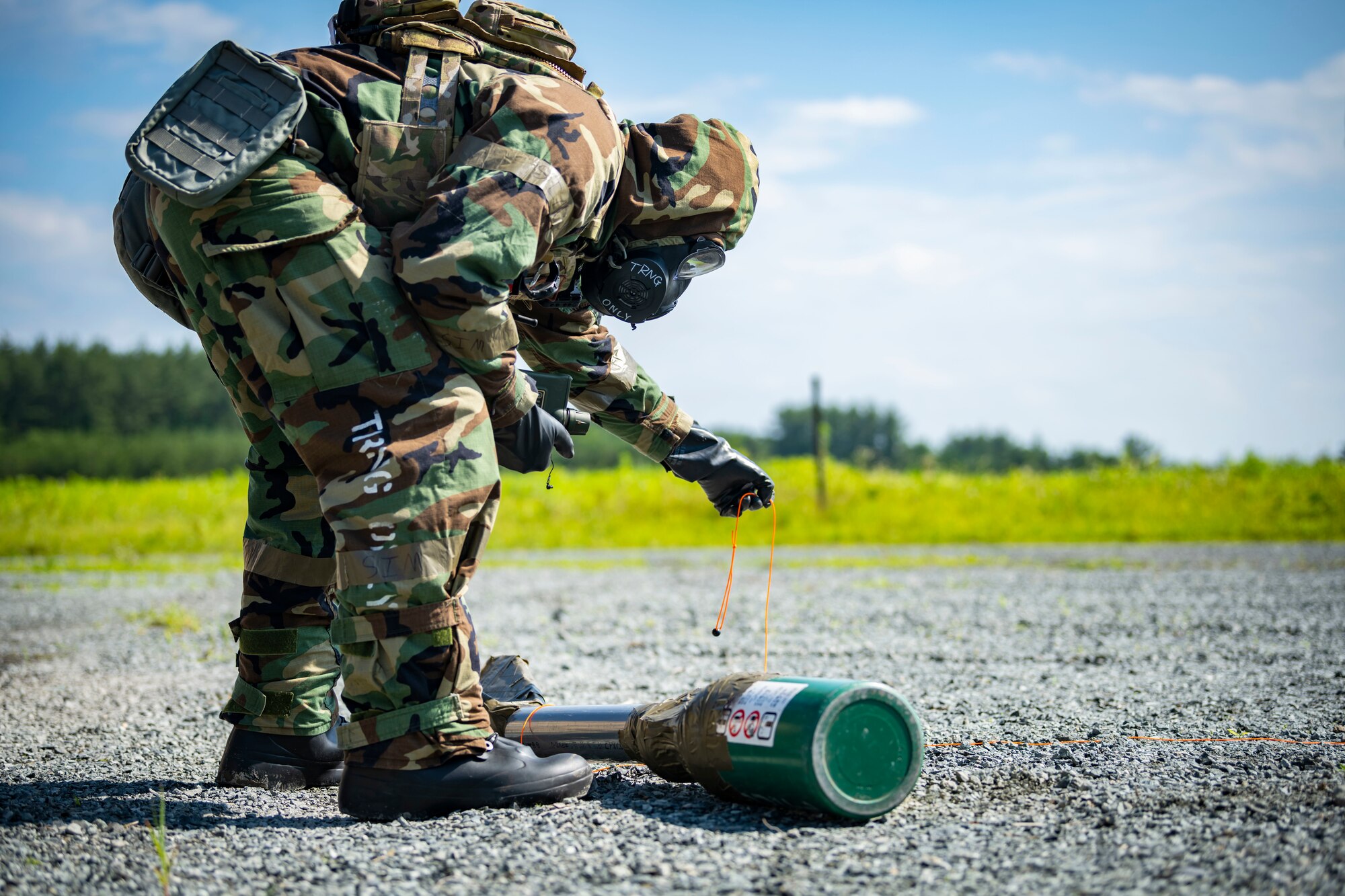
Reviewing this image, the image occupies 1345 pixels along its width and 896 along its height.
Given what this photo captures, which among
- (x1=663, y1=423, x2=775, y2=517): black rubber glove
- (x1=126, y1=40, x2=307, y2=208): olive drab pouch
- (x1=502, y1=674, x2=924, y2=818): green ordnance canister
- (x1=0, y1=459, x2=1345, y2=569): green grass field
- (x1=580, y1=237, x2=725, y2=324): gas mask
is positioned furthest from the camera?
(x1=0, y1=459, x2=1345, y2=569): green grass field

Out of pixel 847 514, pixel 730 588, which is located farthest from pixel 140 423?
pixel 730 588

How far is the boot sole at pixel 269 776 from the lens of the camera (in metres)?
2.99

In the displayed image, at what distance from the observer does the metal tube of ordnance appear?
118 inches

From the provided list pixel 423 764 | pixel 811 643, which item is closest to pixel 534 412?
pixel 423 764

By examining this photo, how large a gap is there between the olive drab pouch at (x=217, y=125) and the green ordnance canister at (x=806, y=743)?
5.80 feet

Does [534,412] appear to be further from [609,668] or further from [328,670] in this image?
[609,668]

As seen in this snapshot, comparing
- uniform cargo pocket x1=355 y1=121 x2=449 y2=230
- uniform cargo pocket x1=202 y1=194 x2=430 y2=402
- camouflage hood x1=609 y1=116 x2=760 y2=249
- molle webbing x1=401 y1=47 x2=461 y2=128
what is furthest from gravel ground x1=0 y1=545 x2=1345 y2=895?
molle webbing x1=401 y1=47 x2=461 y2=128

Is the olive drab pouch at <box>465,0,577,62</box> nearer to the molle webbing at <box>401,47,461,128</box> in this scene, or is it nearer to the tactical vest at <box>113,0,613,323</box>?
the tactical vest at <box>113,0,613,323</box>

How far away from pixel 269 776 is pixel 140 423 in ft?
169

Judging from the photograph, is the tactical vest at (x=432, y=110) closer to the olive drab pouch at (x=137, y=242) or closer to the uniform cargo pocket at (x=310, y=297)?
the uniform cargo pocket at (x=310, y=297)

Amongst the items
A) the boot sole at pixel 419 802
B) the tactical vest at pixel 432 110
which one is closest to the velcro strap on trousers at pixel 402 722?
the boot sole at pixel 419 802

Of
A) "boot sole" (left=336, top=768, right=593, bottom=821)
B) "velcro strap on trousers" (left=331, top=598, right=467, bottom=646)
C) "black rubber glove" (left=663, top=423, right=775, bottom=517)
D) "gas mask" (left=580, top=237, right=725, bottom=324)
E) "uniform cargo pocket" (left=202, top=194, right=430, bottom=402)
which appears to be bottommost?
"boot sole" (left=336, top=768, right=593, bottom=821)

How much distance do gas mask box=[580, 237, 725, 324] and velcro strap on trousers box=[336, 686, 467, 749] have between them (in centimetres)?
135

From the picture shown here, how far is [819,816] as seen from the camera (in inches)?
95.1
